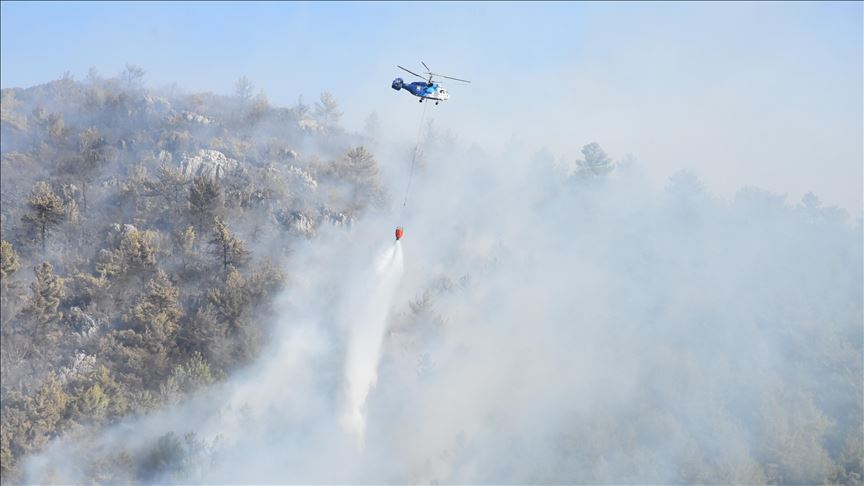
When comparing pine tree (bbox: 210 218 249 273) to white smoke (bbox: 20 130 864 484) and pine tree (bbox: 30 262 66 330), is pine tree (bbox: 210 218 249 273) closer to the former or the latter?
white smoke (bbox: 20 130 864 484)

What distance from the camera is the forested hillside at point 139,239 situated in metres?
42.0

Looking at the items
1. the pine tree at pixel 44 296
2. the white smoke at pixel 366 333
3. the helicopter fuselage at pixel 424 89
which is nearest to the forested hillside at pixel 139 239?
the pine tree at pixel 44 296

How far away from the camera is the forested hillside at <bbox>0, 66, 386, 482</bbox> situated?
42000 mm

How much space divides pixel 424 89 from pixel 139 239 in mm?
26180

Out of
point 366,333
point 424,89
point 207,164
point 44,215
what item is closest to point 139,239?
point 44,215

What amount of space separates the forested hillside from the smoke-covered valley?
248 mm

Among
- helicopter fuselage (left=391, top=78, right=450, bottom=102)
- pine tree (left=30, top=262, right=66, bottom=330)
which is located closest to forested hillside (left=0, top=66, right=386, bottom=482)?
pine tree (left=30, top=262, right=66, bottom=330)

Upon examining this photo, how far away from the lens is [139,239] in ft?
165

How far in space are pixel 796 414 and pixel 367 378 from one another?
1377 inches

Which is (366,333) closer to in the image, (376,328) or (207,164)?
(376,328)

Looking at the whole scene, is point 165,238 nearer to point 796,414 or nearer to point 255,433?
point 255,433

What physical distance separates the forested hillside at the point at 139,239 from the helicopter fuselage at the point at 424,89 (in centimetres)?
2110

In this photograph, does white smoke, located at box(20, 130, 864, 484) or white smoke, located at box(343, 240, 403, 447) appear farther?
white smoke, located at box(343, 240, 403, 447)

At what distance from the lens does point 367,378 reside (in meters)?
52.7
